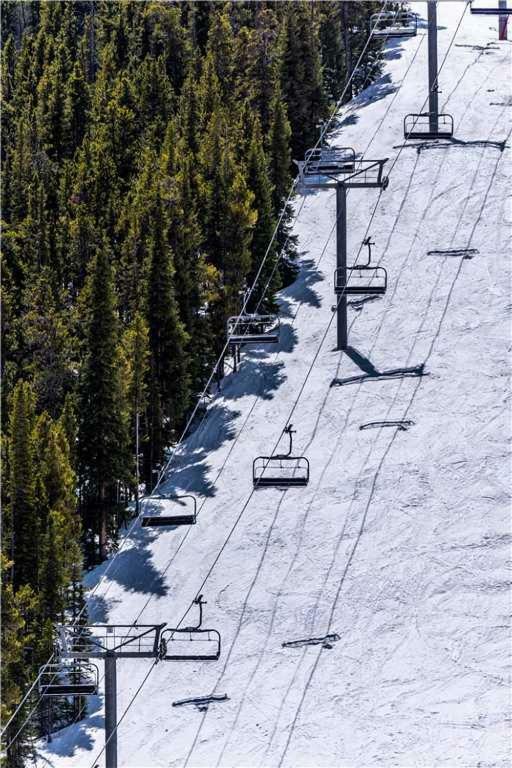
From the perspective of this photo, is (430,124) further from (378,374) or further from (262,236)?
(378,374)

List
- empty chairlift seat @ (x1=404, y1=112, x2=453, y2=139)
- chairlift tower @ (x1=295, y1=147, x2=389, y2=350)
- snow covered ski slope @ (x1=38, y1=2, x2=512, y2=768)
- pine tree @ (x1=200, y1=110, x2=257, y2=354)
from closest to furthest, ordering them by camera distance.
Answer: snow covered ski slope @ (x1=38, y1=2, x2=512, y2=768)
chairlift tower @ (x1=295, y1=147, x2=389, y2=350)
pine tree @ (x1=200, y1=110, x2=257, y2=354)
empty chairlift seat @ (x1=404, y1=112, x2=453, y2=139)

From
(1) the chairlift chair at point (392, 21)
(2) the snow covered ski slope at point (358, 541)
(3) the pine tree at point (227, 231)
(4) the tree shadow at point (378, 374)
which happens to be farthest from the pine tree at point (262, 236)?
(1) the chairlift chair at point (392, 21)

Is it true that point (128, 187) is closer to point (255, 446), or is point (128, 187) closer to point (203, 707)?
point (255, 446)

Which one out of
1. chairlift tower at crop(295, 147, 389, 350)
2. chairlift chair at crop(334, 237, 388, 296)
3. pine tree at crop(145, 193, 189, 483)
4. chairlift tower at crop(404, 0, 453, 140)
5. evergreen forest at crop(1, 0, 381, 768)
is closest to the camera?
evergreen forest at crop(1, 0, 381, 768)

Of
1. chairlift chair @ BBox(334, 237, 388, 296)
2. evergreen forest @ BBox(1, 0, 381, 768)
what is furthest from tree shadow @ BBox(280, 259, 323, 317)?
chairlift chair @ BBox(334, 237, 388, 296)

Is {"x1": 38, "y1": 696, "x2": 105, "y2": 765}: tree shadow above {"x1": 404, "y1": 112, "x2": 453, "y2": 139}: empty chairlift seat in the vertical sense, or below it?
below

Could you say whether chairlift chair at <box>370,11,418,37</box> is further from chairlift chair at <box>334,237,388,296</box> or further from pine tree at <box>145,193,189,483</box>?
pine tree at <box>145,193,189,483</box>
